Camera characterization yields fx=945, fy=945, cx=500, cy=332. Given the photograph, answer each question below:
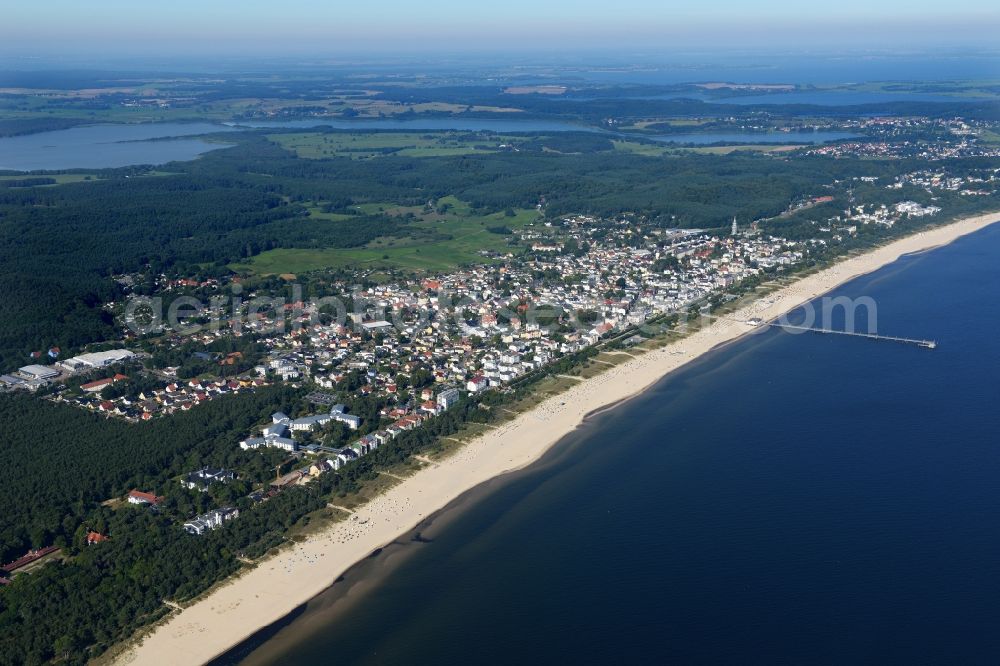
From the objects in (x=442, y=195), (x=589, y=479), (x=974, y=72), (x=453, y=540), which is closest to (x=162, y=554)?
(x=453, y=540)

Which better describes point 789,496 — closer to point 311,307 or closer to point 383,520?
point 383,520

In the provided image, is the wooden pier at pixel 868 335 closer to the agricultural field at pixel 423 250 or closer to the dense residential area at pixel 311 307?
the dense residential area at pixel 311 307

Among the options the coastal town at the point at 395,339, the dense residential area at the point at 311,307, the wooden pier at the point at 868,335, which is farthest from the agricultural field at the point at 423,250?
the wooden pier at the point at 868,335

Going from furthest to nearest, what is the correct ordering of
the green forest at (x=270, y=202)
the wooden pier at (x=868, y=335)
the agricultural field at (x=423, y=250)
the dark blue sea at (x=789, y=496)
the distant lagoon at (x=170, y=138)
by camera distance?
the distant lagoon at (x=170, y=138) → the agricultural field at (x=423, y=250) → the green forest at (x=270, y=202) → the wooden pier at (x=868, y=335) → the dark blue sea at (x=789, y=496)

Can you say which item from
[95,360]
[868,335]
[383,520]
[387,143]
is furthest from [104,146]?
[383,520]

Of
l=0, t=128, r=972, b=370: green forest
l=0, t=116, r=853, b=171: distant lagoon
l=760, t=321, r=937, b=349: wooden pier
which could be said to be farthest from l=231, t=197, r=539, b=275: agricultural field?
l=0, t=116, r=853, b=171: distant lagoon

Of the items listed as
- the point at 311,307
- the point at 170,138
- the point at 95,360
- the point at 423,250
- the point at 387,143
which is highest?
the point at 170,138
